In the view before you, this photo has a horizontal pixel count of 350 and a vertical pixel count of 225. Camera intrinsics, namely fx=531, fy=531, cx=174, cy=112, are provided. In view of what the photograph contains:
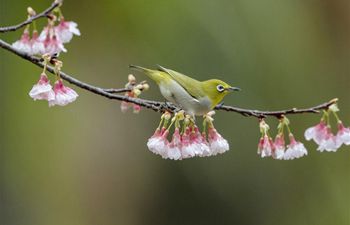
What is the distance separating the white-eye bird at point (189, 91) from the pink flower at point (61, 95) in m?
0.20

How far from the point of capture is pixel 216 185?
386cm

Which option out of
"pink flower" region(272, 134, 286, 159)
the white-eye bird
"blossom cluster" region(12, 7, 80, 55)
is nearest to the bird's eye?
the white-eye bird

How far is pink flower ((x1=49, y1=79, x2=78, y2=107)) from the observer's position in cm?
139

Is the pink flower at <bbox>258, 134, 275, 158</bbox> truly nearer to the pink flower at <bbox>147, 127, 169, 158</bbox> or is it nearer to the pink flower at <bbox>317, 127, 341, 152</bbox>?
the pink flower at <bbox>317, 127, 341, 152</bbox>

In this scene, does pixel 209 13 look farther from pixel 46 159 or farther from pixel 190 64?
pixel 46 159

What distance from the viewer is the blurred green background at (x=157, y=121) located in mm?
3543

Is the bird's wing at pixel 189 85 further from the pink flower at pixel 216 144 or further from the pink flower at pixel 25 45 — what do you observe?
the pink flower at pixel 25 45

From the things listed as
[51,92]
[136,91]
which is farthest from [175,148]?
[51,92]

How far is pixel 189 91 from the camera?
4.99ft

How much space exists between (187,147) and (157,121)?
96.4 inches

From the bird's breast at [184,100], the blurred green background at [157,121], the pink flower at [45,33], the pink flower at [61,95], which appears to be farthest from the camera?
the blurred green background at [157,121]

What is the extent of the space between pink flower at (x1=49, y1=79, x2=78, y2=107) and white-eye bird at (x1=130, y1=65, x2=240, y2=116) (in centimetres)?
20

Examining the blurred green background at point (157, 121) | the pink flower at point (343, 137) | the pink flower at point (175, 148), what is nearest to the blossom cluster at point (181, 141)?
the pink flower at point (175, 148)

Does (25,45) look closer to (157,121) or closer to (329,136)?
(329,136)
